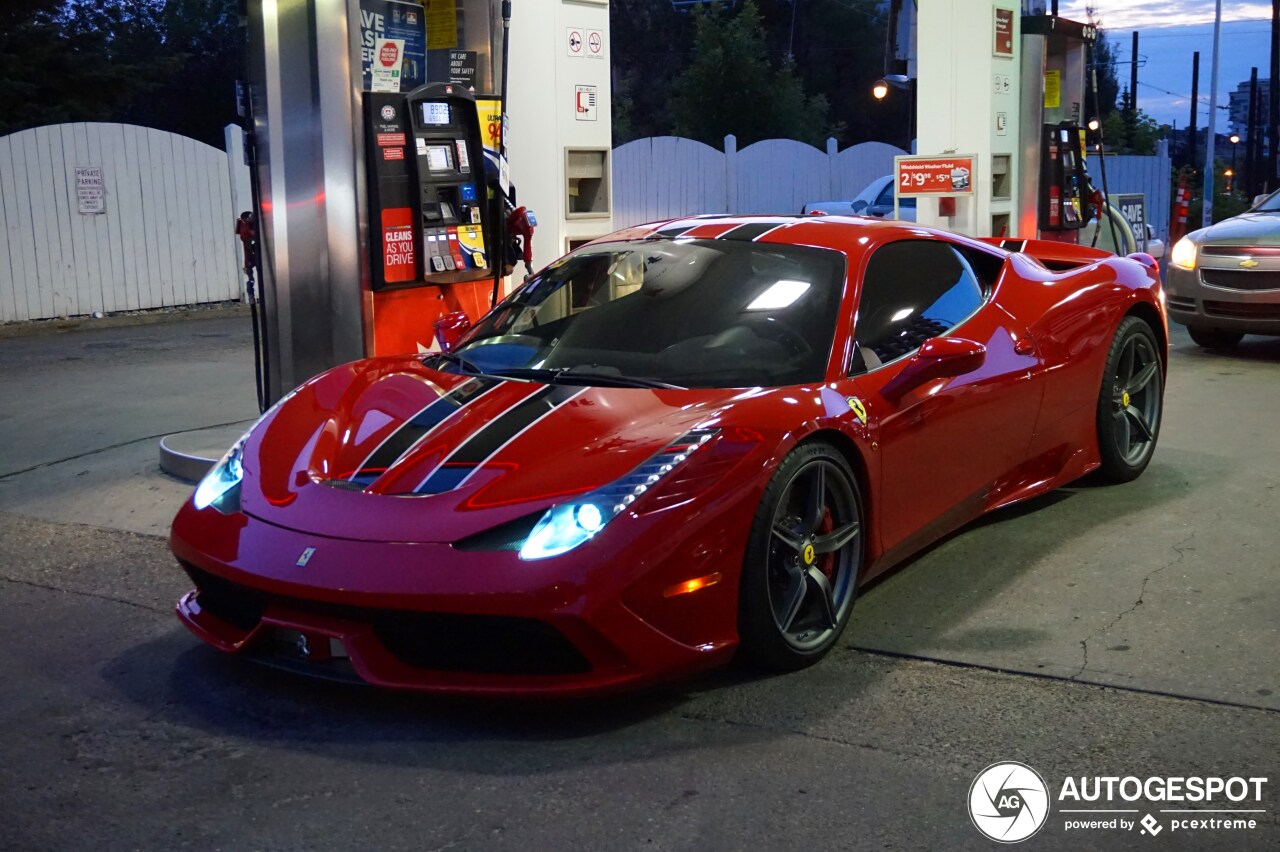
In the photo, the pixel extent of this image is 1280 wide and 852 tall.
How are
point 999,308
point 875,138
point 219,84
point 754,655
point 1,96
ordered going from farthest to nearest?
point 875,138, point 219,84, point 1,96, point 999,308, point 754,655

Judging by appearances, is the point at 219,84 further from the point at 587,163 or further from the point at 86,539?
the point at 86,539

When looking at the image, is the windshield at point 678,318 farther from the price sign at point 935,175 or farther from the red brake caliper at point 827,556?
the price sign at point 935,175

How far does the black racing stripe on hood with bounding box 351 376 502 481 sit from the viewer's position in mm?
3986

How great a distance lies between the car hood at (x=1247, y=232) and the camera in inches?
419

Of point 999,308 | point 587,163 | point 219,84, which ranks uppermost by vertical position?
point 219,84

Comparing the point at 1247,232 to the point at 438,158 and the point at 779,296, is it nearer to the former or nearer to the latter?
the point at 438,158

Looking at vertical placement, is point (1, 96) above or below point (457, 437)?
above

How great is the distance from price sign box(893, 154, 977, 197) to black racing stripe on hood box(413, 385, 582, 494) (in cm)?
866

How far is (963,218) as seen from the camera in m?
12.6

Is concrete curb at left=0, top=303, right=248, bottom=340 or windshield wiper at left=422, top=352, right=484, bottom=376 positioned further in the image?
concrete curb at left=0, top=303, right=248, bottom=340

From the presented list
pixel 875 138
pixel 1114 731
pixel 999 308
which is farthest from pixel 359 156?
pixel 875 138

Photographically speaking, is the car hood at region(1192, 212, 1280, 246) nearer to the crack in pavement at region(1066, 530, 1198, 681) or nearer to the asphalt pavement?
the asphalt pavement

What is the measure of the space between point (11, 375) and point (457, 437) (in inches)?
313

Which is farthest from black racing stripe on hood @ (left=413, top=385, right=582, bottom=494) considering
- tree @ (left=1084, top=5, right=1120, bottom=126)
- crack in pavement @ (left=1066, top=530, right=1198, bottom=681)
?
tree @ (left=1084, top=5, right=1120, bottom=126)
